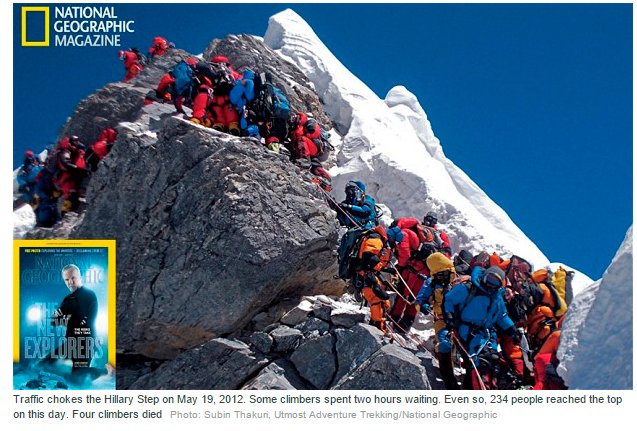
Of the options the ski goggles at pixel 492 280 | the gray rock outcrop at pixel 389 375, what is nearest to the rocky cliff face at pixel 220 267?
the gray rock outcrop at pixel 389 375

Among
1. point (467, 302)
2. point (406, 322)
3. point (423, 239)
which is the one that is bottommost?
point (467, 302)

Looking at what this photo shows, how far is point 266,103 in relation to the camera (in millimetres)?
13406

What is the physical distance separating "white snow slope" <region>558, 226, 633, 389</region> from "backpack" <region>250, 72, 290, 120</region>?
329 inches

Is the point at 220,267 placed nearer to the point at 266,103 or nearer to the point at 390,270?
the point at 390,270

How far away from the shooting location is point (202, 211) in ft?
35.0

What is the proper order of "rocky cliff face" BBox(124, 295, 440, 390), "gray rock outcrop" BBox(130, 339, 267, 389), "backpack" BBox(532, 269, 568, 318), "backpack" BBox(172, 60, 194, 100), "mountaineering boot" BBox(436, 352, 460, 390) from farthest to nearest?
"backpack" BBox(172, 60, 194, 100) → "backpack" BBox(532, 269, 568, 318) → "gray rock outcrop" BBox(130, 339, 267, 389) → "mountaineering boot" BBox(436, 352, 460, 390) → "rocky cliff face" BBox(124, 295, 440, 390)

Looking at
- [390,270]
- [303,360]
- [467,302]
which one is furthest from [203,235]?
[467,302]

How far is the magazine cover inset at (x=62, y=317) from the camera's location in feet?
29.8

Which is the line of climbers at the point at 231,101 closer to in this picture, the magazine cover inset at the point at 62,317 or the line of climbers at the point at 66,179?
the line of climbers at the point at 66,179

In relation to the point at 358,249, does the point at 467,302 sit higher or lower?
lower

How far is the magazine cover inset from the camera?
9078 millimetres

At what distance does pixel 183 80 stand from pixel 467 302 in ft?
27.4

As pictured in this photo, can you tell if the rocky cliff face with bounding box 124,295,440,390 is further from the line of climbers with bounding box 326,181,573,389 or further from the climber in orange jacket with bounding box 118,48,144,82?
the climber in orange jacket with bounding box 118,48,144,82

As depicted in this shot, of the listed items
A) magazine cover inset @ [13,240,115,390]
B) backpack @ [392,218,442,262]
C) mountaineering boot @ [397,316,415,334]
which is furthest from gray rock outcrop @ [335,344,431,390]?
magazine cover inset @ [13,240,115,390]
